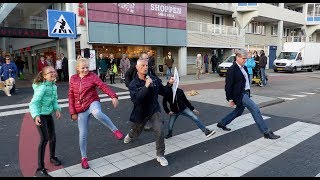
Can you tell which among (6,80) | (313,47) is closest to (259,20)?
(313,47)

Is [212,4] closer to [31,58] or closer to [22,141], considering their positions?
[31,58]

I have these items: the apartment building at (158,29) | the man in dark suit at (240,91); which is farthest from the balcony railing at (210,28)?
the man in dark suit at (240,91)

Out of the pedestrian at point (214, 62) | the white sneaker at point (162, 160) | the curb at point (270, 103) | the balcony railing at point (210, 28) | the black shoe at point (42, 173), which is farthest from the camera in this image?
the pedestrian at point (214, 62)

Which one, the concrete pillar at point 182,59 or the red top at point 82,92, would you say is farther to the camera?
the concrete pillar at point 182,59

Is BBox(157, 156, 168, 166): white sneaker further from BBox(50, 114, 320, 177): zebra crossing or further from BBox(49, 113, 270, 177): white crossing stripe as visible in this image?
BBox(49, 113, 270, 177): white crossing stripe

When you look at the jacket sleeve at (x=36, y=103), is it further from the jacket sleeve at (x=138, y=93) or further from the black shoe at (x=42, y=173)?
the jacket sleeve at (x=138, y=93)

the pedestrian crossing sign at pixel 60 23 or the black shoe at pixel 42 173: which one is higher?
the pedestrian crossing sign at pixel 60 23

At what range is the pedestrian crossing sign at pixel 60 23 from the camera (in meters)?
8.09

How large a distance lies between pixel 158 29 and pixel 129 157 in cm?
1669

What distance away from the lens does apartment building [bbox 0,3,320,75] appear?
56.3 feet

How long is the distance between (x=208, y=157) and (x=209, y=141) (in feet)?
2.92

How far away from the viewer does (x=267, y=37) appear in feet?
110

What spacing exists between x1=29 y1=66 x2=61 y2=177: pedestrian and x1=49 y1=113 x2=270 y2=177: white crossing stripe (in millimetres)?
354

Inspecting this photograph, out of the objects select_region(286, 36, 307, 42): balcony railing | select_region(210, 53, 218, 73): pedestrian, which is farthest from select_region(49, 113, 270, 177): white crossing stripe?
select_region(286, 36, 307, 42): balcony railing
